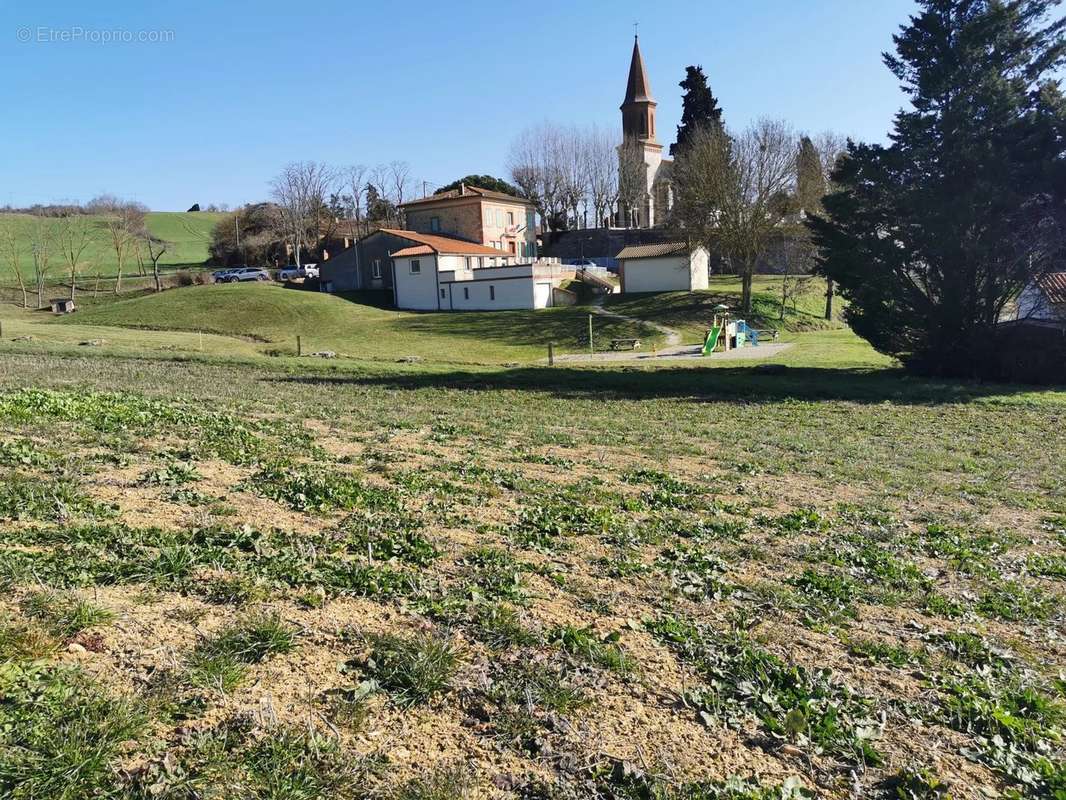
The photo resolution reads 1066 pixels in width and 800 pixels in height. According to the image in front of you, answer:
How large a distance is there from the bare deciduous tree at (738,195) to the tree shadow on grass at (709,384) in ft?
82.5

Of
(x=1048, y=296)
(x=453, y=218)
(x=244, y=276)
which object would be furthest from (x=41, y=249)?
(x=1048, y=296)

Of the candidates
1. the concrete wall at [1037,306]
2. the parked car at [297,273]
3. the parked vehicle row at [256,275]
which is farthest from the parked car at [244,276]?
the concrete wall at [1037,306]

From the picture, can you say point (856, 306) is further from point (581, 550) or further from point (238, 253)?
point (238, 253)

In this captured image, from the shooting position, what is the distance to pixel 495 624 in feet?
16.1

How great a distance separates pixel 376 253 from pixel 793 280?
39148 millimetres

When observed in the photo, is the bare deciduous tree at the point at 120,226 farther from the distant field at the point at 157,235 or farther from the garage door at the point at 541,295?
the garage door at the point at 541,295

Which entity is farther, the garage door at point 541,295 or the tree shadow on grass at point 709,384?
the garage door at point 541,295

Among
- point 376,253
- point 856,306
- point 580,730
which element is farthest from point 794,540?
point 376,253

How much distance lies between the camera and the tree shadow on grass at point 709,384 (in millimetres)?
23500

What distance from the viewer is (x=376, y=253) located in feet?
227

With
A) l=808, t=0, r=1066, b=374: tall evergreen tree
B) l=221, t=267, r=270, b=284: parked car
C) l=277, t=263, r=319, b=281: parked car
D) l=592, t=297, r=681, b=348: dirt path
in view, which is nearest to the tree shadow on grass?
l=808, t=0, r=1066, b=374: tall evergreen tree

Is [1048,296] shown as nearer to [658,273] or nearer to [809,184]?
[809,184]

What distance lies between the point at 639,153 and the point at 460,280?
145 feet

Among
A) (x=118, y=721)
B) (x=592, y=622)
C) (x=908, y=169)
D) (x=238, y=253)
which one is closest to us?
(x=118, y=721)
